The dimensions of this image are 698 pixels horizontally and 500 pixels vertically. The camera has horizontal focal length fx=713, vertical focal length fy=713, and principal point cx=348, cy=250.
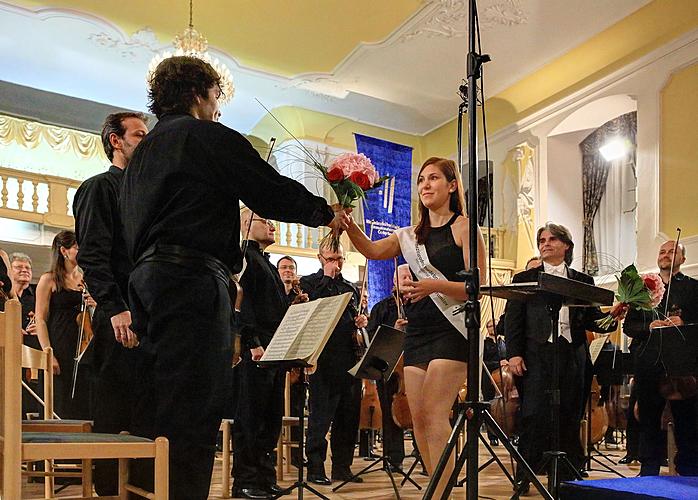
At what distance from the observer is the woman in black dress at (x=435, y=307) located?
2.67 meters

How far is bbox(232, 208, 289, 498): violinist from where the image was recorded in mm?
3877

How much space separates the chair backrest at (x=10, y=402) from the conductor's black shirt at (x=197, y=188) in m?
0.38

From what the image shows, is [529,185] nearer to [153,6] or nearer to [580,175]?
[580,175]

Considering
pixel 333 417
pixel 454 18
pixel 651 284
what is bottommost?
pixel 333 417

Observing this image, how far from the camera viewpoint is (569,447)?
4.36 m

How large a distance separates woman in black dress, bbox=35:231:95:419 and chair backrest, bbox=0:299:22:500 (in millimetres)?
2500

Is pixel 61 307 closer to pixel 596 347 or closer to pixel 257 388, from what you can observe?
pixel 257 388

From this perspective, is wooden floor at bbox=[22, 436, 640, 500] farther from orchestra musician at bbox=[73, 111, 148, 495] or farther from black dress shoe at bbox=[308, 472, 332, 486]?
orchestra musician at bbox=[73, 111, 148, 495]

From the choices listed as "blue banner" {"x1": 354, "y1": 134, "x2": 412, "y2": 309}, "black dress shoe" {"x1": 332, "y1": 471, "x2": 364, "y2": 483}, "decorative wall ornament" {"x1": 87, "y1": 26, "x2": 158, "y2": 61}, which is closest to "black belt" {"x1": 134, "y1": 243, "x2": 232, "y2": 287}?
"black dress shoe" {"x1": 332, "y1": 471, "x2": 364, "y2": 483}

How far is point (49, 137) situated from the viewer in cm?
1130

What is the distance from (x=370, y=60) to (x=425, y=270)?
796 centimetres

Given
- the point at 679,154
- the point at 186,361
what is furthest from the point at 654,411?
the point at 679,154

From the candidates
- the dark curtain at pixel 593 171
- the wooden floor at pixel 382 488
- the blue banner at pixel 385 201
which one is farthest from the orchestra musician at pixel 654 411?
the dark curtain at pixel 593 171

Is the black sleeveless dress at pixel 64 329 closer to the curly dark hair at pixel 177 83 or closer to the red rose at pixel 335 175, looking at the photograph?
the red rose at pixel 335 175
